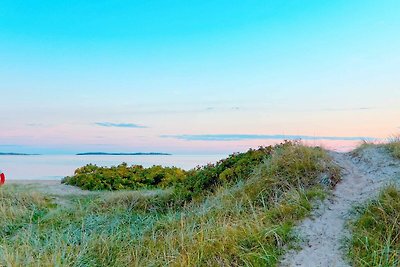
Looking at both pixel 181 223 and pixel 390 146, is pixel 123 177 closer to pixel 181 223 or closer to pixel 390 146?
pixel 181 223

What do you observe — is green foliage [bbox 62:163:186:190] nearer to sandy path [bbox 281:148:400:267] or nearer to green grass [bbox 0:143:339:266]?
green grass [bbox 0:143:339:266]

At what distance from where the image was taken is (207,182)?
10.0 meters

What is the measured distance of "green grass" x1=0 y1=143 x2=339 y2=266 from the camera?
18.0 ft

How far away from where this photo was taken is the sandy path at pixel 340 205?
212 inches

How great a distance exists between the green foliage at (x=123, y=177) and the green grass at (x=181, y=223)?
2.63 m

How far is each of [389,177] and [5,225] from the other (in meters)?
6.65

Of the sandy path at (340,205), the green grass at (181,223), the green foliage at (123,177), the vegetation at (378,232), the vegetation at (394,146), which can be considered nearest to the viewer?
the vegetation at (378,232)

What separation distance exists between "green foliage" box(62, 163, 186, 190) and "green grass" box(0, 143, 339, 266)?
8.63ft

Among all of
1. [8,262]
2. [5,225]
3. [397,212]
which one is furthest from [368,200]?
[5,225]

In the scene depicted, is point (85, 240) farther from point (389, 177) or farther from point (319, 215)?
point (389, 177)

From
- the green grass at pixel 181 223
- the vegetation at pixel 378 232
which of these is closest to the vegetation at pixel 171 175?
the green grass at pixel 181 223

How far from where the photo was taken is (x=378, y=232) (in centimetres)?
554

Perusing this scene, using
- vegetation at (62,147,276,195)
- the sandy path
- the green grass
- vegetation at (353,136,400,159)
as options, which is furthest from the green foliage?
the sandy path

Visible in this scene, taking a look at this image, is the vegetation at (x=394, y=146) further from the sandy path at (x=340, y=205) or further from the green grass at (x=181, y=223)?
the green grass at (x=181, y=223)
